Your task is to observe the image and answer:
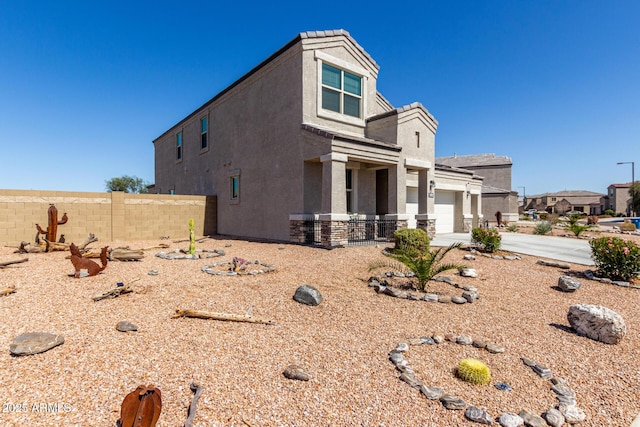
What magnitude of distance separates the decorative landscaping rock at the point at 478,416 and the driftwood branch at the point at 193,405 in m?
2.63

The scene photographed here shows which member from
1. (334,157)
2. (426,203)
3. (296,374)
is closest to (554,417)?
(296,374)

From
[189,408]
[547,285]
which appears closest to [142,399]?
[189,408]

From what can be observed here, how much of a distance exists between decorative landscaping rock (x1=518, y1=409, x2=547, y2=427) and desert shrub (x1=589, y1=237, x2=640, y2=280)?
7563 mm

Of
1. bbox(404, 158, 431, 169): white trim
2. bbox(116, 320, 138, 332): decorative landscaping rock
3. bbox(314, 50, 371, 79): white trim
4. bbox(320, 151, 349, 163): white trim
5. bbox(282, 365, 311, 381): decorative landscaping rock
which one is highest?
bbox(314, 50, 371, 79): white trim

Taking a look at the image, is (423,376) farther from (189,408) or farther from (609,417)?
(189,408)

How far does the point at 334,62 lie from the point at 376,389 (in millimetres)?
13219

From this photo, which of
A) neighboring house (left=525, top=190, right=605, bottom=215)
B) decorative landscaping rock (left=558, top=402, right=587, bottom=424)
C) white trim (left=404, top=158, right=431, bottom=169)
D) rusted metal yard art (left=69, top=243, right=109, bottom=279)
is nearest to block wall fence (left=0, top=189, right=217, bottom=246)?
rusted metal yard art (left=69, top=243, right=109, bottom=279)

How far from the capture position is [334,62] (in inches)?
527

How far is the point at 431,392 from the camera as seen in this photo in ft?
11.0

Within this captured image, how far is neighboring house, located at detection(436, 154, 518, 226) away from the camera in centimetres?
3036

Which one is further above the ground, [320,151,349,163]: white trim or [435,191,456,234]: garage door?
[320,151,349,163]: white trim

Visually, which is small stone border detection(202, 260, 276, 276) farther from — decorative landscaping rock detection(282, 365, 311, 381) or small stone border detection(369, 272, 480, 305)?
decorative landscaping rock detection(282, 365, 311, 381)

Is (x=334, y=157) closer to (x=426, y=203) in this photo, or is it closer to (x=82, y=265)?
(x=426, y=203)

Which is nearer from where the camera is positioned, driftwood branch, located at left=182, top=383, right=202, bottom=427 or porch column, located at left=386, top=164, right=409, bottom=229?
driftwood branch, located at left=182, top=383, right=202, bottom=427
